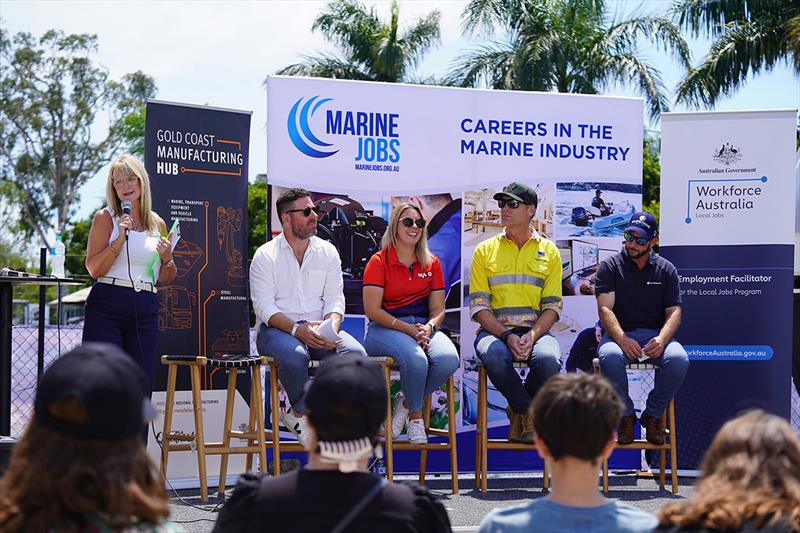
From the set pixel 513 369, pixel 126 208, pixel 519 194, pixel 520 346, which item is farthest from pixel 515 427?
pixel 126 208

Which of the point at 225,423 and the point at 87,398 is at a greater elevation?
the point at 87,398

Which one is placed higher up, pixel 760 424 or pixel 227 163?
pixel 227 163

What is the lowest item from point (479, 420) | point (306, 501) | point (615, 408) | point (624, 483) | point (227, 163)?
point (624, 483)

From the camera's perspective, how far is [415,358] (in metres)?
5.23

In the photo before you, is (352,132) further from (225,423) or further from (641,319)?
(641,319)

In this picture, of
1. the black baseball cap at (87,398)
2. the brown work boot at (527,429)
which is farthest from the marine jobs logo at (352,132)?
the black baseball cap at (87,398)

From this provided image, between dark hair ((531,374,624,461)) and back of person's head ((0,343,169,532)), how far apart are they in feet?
2.65

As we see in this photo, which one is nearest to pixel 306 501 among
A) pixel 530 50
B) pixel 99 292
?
pixel 99 292

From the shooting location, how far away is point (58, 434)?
5.09ft

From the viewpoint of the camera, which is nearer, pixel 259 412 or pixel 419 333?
pixel 259 412

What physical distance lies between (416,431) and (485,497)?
0.51 meters

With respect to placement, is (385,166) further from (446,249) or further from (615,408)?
(615,408)

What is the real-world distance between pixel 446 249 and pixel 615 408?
405 cm

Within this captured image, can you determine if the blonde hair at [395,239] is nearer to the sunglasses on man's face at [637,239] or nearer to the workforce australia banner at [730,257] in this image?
the sunglasses on man's face at [637,239]
